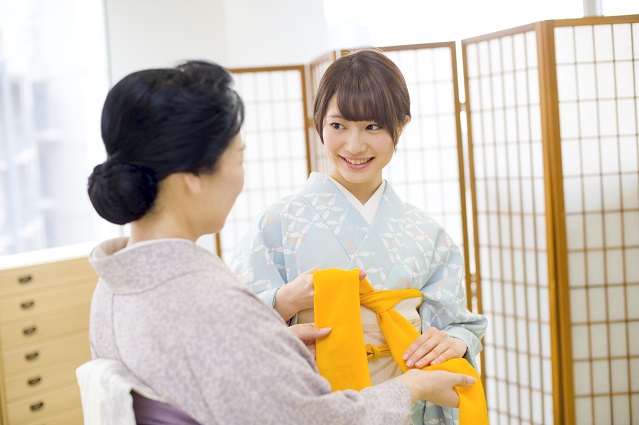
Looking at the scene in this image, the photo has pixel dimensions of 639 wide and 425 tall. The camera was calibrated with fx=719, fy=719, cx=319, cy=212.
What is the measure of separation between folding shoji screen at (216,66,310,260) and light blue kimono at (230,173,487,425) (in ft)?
8.11

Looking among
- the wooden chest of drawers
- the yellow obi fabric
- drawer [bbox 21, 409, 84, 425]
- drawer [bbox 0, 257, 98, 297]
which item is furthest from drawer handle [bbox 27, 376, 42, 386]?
the yellow obi fabric

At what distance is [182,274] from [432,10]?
4417 mm

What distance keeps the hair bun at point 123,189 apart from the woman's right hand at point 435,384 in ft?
1.95

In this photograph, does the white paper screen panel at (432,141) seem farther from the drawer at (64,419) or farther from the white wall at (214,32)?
the drawer at (64,419)

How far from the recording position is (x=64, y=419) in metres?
4.19

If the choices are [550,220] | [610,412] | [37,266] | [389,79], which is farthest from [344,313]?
[37,266]

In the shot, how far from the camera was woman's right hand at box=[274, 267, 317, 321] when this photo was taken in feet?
5.63

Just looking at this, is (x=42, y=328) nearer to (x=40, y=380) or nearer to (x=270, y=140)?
(x=40, y=380)

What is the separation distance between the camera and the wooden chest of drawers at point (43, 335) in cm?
390

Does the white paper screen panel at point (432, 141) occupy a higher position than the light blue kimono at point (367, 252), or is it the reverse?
the white paper screen panel at point (432, 141)

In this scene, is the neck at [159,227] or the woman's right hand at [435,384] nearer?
the neck at [159,227]

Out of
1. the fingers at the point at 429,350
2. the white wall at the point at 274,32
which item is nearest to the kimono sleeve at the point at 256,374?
the fingers at the point at 429,350

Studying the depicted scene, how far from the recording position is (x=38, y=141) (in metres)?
5.06

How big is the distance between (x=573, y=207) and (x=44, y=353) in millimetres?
2958
